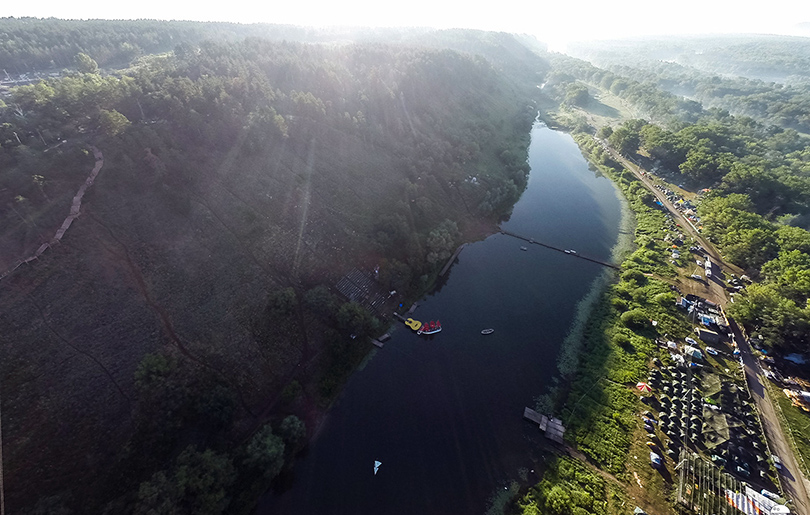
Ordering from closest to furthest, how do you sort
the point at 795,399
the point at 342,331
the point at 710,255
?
the point at 795,399 < the point at 342,331 < the point at 710,255

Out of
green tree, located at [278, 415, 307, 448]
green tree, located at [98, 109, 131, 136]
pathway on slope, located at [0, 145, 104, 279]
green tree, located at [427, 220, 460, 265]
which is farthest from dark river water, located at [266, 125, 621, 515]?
green tree, located at [98, 109, 131, 136]

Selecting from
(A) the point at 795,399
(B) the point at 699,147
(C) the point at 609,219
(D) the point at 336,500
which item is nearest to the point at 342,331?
(D) the point at 336,500

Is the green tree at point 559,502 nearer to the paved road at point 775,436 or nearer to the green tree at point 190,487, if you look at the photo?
the paved road at point 775,436

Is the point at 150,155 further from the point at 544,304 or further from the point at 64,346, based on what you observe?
the point at 544,304

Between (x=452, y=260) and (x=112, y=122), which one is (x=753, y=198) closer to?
(x=452, y=260)

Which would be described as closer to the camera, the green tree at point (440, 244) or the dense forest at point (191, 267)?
the dense forest at point (191, 267)

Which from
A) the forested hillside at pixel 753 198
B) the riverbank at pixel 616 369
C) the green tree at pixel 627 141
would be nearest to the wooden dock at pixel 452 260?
the riverbank at pixel 616 369

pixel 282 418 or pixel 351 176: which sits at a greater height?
pixel 351 176
